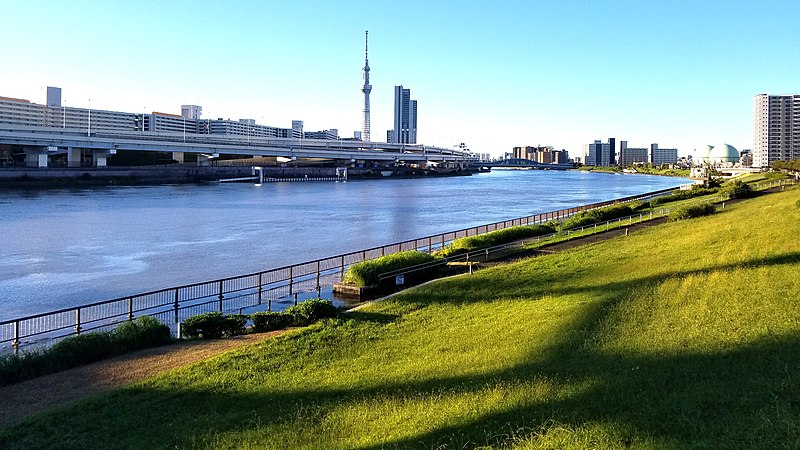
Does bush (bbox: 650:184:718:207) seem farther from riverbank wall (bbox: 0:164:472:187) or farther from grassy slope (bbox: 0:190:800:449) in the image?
riverbank wall (bbox: 0:164:472:187)

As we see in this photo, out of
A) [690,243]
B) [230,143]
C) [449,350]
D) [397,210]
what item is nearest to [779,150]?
[230,143]

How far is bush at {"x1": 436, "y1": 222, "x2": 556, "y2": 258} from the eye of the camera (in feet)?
75.6

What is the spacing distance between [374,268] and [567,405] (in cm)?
1221

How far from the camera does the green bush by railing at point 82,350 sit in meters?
10.7

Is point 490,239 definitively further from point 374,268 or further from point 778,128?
point 778,128

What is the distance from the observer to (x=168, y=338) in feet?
42.8

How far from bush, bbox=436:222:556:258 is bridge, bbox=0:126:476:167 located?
69667 millimetres

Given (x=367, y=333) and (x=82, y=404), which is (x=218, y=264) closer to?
(x=367, y=333)

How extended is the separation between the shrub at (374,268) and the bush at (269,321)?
4338 mm

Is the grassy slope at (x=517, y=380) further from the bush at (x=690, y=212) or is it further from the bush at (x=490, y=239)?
the bush at (x=690, y=212)

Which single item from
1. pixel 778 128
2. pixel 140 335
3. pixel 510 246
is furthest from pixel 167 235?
pixel 778 128

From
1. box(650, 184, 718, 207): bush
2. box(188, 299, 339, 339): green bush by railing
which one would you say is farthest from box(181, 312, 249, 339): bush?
box(650, 184, 718, 207): bush

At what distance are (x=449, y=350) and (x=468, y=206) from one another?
51.2 m

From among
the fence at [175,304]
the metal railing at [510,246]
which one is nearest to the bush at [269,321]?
the fence at [175,304]
